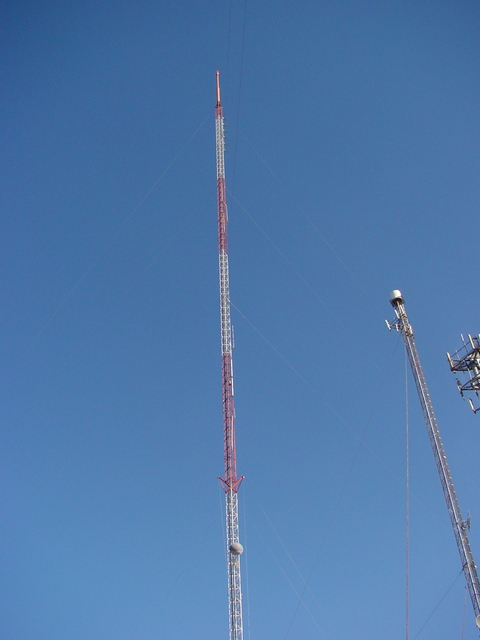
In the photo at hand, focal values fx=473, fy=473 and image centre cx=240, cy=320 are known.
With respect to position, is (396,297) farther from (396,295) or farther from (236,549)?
(236,549)

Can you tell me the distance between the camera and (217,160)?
1879 inches

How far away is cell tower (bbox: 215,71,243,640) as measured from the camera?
32.4 metres

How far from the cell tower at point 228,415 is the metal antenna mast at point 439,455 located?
14.1 meters

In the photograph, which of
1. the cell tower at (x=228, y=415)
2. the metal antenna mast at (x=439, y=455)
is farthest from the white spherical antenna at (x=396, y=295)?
the cell tower at (x=228, y=415)

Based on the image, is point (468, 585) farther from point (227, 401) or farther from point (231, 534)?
point (227, 401)

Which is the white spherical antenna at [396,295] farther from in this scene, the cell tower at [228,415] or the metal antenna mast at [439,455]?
the cell tower at [228,415]

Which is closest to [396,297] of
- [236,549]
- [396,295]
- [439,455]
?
[396,295]

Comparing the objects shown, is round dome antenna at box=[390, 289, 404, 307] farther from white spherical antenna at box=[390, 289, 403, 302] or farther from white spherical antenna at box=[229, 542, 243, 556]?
white spherical antenna at box=[229, 542, 243, 556]

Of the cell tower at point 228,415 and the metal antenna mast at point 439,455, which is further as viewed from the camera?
the cell tower at point 228,415

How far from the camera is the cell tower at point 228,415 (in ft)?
106

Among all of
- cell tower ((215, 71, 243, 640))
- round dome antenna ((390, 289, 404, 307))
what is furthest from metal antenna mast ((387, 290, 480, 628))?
cell tower ((215, 71, 243, 640))


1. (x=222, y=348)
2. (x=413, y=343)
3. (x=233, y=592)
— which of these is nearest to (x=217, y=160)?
(x=222, y=348)

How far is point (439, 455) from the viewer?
89.8ft

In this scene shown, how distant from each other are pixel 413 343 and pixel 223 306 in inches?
667
